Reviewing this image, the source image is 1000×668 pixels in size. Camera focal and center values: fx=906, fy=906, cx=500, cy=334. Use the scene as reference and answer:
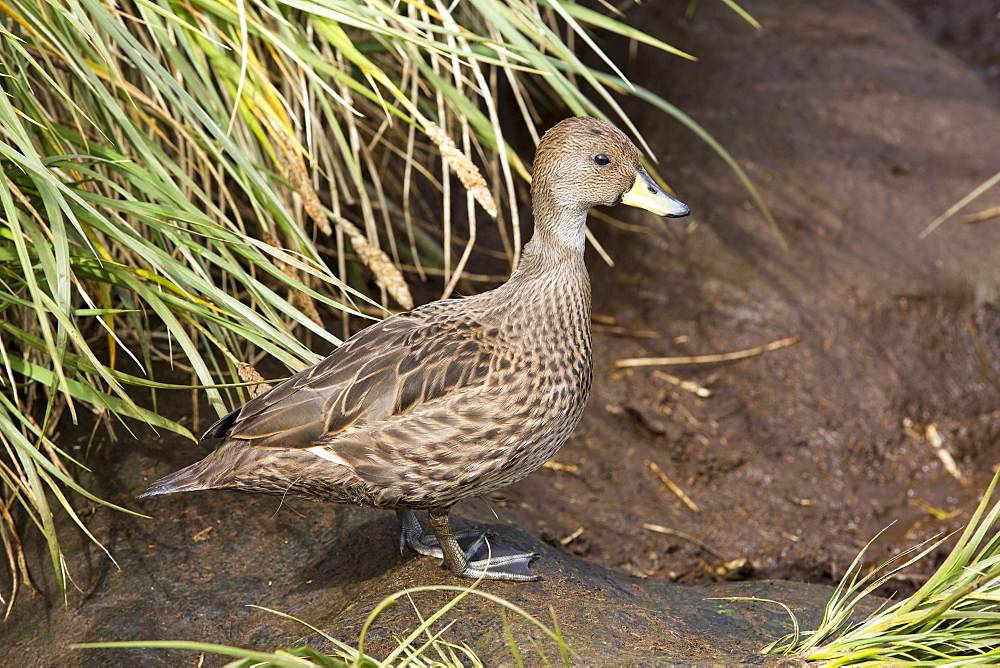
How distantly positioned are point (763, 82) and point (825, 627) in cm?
381

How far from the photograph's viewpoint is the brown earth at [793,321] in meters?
3.85

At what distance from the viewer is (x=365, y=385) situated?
2391mm

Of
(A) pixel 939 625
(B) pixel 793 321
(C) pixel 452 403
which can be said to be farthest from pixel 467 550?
(B) pixel 793 321

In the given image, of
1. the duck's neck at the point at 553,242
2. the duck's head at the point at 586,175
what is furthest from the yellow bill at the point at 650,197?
the duck's neck at the point at 553,242

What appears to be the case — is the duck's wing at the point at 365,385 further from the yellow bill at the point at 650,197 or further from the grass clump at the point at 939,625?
the grass clump at the point at 939,625

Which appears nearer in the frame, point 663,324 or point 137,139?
point 137,139

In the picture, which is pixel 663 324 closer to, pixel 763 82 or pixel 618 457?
pixel 618 457

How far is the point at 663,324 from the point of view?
4.77 metres

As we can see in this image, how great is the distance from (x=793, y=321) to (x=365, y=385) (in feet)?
9.48

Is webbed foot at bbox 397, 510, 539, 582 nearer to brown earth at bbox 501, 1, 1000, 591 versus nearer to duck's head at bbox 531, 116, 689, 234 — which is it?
brown earth at bbox 501, 1, 1000, 591

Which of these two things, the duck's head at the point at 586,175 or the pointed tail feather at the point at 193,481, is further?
the duck's head at the point at 586,175

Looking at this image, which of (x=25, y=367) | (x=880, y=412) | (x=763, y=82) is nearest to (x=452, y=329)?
(x=25, y=367)

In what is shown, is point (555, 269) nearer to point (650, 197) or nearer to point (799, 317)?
point (650, 197)

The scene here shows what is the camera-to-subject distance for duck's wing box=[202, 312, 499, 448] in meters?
2.34
